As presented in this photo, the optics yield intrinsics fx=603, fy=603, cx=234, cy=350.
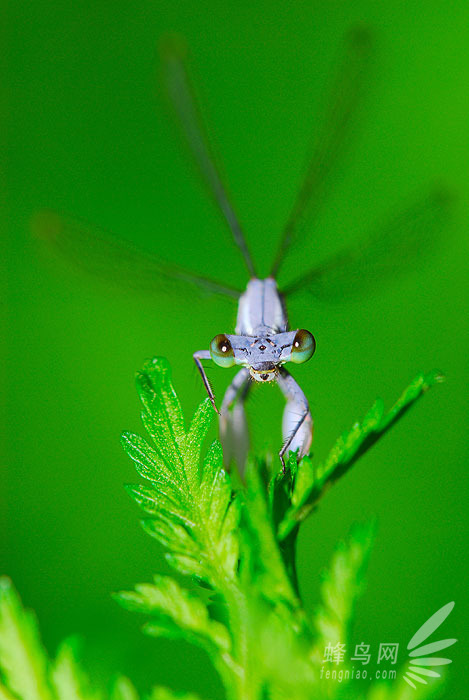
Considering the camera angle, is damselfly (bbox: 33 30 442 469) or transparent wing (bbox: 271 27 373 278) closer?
damselfly (bbox: 33 30 442 469)

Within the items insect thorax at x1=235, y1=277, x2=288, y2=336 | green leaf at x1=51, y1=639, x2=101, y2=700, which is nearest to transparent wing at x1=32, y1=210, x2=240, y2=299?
insect thorax at x1=235, y1=277, x2=288, y2=336

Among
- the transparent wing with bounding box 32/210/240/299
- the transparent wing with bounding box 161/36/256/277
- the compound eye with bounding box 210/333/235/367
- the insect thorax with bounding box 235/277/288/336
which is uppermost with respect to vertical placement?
the transparent wing with bounding box 161/36/256/277

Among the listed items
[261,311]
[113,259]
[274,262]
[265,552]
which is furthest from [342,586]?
[113,259]

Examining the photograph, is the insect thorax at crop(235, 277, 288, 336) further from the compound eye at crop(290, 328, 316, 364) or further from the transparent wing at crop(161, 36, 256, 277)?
the transparent wing at crop(161, 36, 256, 277)

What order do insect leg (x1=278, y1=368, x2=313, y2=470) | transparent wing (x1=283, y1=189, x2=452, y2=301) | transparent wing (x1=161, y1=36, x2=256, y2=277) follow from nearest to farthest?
insect leg (x1=278, y1=368, x2=313, y2=470) < transparent wing (x1=283, y1=189, x2=452, y2=301) < transparent wing (x1=161, y1=36, x2=256, y2=277)
